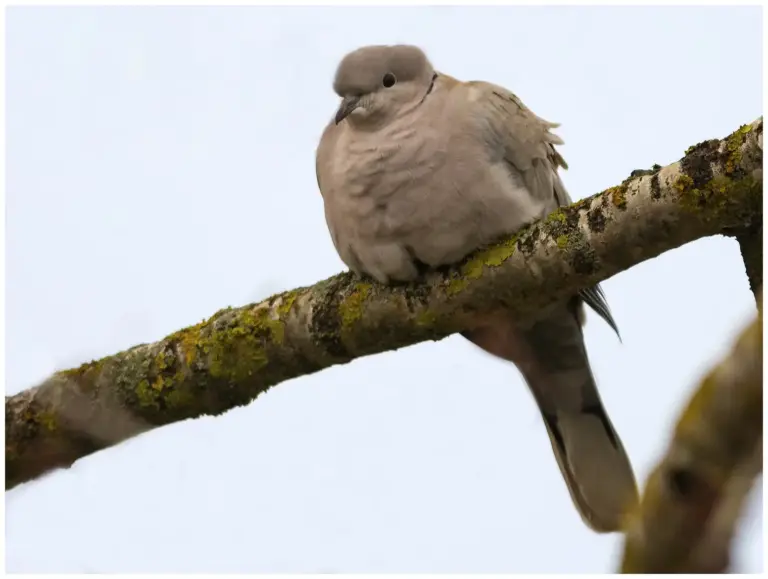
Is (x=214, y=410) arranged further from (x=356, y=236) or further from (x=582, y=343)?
(x=582, y=343)

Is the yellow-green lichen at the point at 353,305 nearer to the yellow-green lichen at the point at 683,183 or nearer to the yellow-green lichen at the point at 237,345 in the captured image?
the yellow-green lichen at the point at 237,345

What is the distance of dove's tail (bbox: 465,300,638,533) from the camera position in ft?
12.3

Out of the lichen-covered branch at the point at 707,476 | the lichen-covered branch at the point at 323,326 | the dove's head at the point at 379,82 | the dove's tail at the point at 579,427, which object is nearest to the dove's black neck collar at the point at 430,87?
the dove's head at the point at 379,82

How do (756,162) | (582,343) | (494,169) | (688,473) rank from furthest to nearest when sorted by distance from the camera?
(582,343) < (494,169) < (756,162) < (688,473)

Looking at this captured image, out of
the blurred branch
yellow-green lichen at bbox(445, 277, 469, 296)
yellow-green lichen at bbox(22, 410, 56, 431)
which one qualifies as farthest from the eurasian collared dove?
yellow-green lichen at bbox(22, 410, 56, 431)

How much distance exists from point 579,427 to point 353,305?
131cm

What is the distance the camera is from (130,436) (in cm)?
336

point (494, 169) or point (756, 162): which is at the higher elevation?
point (494, 169)

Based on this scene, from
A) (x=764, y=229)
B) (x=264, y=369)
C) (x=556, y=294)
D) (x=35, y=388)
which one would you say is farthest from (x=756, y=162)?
(x=35, y=388)

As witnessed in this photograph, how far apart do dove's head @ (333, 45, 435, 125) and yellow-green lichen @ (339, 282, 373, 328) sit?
0.72 metres

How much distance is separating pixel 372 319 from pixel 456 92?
993mm

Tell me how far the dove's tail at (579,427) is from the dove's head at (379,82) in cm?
103

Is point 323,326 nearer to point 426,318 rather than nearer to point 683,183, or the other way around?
point 426,318

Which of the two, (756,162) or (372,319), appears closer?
(756,162)
